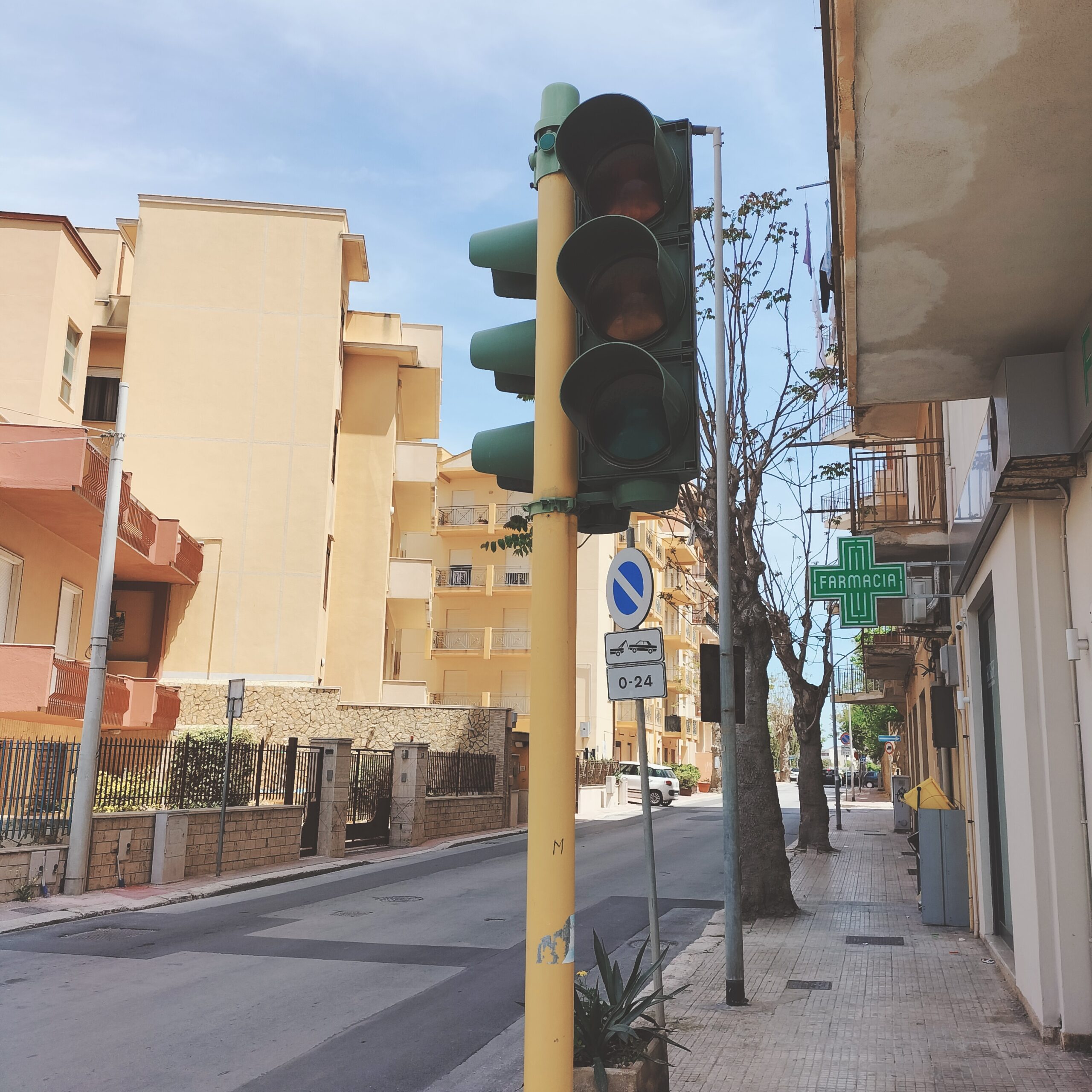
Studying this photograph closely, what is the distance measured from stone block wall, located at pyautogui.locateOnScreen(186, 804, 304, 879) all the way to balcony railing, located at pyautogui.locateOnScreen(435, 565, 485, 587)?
26637 millimetres

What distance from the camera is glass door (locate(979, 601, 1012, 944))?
1015 cm

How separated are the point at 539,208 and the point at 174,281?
28583mm

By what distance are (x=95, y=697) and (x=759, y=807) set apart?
936cm

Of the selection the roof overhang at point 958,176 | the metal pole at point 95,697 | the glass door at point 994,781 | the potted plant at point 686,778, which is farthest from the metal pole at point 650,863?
the potted plant at point 686,778

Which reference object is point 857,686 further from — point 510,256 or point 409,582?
point 510,256

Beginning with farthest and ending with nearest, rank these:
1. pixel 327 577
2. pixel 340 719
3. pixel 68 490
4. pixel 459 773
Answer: pixel 327 577 → pixel 340 719 → pixel 459 773 → pixel 68 490

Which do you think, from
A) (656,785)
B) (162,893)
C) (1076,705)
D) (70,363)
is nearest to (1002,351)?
(1076,705)

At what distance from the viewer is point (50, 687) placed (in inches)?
713

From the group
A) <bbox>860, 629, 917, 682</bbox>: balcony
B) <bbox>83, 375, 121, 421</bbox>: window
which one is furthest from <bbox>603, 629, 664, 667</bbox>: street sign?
<bbox>83, 375, 121, 421</bbox>: window

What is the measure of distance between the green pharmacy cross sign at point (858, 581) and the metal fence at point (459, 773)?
47.9ft

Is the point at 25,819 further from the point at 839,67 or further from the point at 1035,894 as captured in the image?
the point at 839,67

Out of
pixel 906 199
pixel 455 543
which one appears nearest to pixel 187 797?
pixel 906 199

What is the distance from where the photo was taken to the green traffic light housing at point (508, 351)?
137 inches

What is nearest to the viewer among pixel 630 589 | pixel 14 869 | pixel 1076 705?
pixel 630 589
